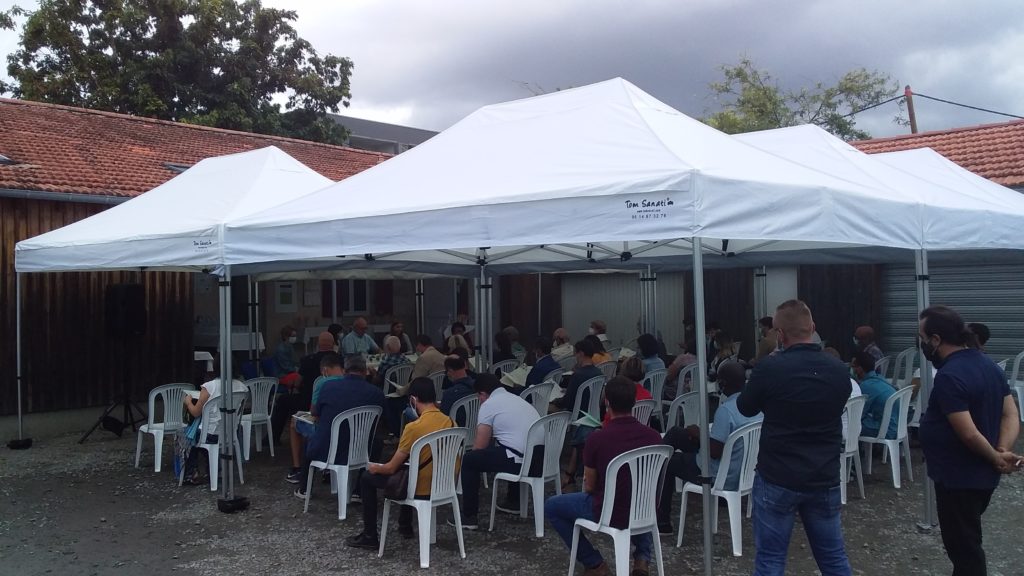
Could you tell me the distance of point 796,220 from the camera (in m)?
4.32

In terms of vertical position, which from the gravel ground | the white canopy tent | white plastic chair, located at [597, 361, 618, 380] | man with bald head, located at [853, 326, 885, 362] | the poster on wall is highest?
the white canopy tent

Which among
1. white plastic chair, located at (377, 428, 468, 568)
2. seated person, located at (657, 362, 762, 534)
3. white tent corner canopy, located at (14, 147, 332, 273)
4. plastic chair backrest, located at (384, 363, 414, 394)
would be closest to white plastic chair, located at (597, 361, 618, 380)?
plastic chair backrest, located at (384, 363, 414, 394)

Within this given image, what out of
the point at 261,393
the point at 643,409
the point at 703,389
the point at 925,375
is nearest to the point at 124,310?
the point at 261,393

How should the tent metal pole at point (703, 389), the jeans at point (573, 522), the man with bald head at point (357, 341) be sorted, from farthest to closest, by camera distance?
1. the man with bald head at point (357, 341)
2. the jeans at point (573, 522)
3. the tent metal pole at point (703, 389)

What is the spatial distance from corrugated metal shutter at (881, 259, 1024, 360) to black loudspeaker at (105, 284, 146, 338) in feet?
33.6

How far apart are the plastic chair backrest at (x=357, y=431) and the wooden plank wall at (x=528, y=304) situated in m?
11.1

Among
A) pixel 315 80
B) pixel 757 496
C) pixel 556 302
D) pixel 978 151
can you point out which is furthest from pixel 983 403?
pixel 315 80

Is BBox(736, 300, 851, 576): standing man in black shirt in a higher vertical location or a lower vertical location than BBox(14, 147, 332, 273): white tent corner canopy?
lower

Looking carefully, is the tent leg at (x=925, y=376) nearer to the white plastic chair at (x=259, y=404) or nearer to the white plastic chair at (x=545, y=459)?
the white plastic chair at (x=545, y=459)

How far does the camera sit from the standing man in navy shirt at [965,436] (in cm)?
345

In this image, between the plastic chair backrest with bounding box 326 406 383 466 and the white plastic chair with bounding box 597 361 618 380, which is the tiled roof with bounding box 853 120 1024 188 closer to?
the white plastic chair with bounding box 597 361 618 380

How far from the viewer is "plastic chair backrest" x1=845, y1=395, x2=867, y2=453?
5910 mm

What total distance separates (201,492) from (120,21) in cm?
1721

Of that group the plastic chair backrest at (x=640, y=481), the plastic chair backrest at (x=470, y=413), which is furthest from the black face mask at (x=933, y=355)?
the plastic chair backrest at (x=470, y=413)
